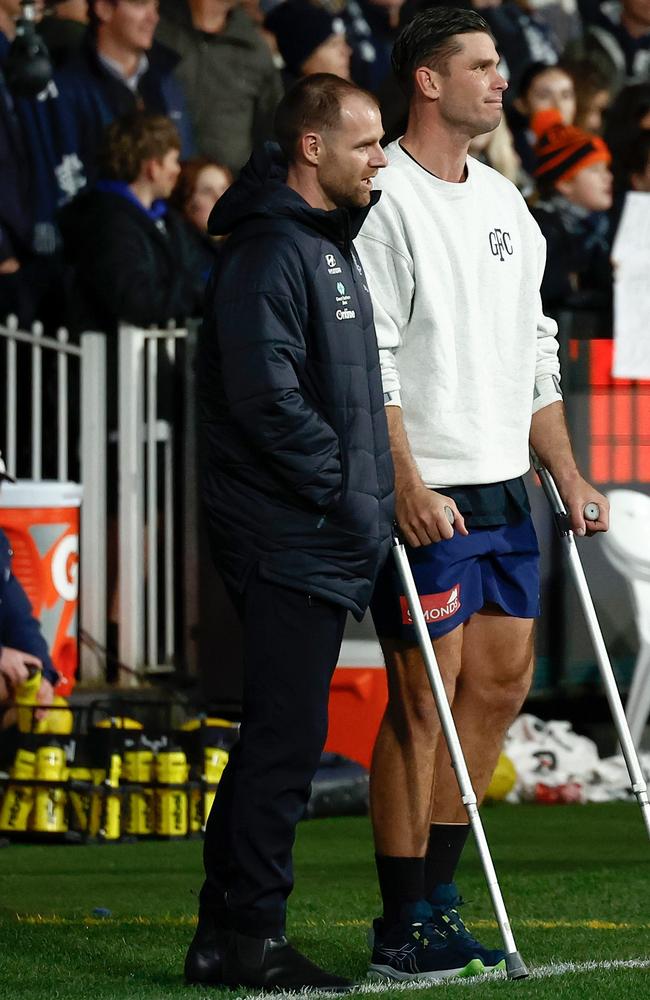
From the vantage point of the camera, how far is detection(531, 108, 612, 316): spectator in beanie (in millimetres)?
8969

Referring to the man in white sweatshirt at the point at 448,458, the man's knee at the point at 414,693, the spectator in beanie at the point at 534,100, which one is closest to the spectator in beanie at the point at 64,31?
the spectator in beanie at the point at 534,100

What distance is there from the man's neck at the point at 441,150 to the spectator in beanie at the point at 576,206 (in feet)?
15.6

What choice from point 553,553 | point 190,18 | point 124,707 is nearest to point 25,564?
point 124,707

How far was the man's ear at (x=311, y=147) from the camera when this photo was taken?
12.7 ft

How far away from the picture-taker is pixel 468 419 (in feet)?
13.4

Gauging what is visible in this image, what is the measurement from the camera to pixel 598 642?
Answer: 4141 mm

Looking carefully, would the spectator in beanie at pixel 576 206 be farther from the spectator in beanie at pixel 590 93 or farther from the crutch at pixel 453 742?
the crutch at pixel 453 742

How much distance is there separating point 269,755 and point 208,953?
40 centimetres

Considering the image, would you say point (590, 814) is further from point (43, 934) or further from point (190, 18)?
point (190, 18)

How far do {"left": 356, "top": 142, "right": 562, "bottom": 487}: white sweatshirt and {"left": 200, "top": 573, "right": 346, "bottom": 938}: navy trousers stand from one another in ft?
1.53

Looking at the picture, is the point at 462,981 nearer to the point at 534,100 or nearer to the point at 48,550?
the point at 48,550

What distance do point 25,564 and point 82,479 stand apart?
1.04m

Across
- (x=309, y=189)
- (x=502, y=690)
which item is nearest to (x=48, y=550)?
(x=502, y=690)

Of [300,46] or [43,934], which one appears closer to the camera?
[43,934]
